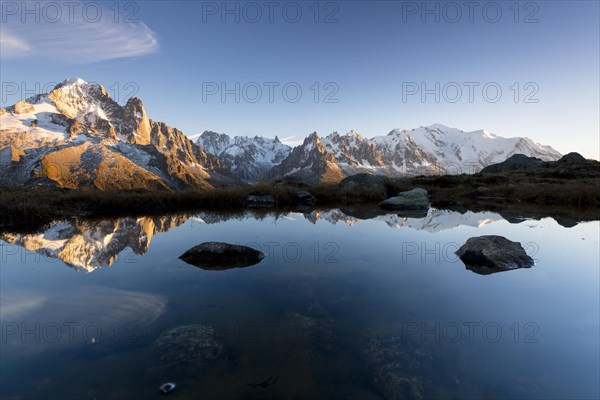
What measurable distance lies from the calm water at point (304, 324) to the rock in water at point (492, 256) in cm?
36

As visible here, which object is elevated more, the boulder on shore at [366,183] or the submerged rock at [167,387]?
the boulder on shore at [366,183]

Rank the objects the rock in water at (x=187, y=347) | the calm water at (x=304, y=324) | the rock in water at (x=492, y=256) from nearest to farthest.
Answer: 1. the calm water at (x=304, y=324)
2. the rock in water at (x=187, y=347)
3. the rock in water at (x=492, y=256)

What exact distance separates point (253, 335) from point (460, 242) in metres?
10.5

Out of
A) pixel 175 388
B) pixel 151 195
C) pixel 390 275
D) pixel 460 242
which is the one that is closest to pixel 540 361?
pixel 390 275

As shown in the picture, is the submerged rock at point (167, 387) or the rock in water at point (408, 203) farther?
the rock in water at point (408, 203)

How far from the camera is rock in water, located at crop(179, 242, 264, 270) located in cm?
923

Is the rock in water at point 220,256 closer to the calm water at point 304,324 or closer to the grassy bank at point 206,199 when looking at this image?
the calm water at point 304,324

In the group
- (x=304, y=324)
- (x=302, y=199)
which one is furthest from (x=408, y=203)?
(x=304, y=324)

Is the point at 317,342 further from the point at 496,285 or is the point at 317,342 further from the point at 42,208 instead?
the point at 42,208

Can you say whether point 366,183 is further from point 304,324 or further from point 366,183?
point 304,324

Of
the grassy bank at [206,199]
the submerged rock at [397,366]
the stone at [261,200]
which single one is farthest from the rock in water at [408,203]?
the submerged rock at [397,366]

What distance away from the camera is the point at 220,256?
9.45 metres

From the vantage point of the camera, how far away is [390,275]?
8.11 m

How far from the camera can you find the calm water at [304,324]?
3.80 metres
